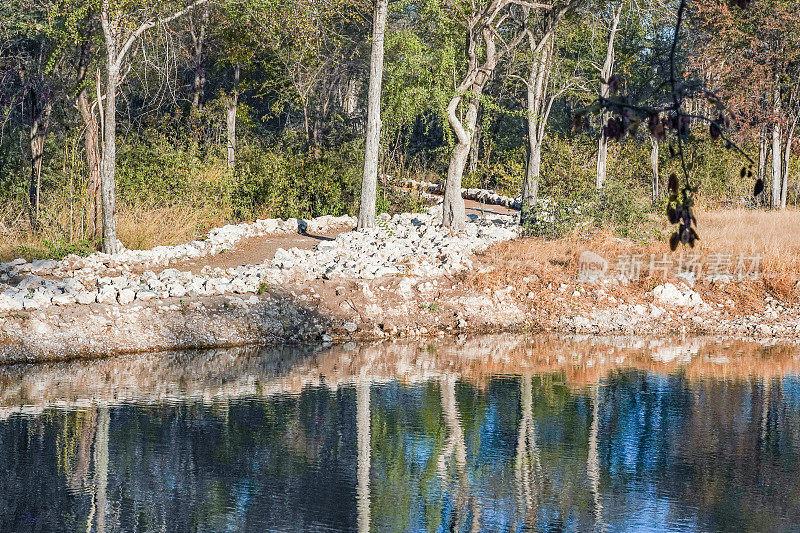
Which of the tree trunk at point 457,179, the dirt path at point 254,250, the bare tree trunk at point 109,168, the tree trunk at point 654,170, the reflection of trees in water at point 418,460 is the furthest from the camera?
the tree trunk at point 654,170

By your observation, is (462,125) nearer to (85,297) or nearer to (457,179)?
(457,179)

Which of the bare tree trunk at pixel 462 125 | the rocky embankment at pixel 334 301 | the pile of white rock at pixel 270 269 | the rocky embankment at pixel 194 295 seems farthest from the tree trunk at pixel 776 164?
the rocky embankment at pixel 194 295

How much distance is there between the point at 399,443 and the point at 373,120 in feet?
41.6

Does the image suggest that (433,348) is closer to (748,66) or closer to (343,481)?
(343,481)

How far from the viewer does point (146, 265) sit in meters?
16.9

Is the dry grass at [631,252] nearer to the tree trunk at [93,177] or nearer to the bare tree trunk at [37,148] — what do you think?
the tree trunk at [93,177]

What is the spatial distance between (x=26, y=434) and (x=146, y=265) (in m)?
8.24

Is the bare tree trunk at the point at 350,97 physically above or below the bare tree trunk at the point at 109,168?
above

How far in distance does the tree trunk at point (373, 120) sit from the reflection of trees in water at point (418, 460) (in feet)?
33.1

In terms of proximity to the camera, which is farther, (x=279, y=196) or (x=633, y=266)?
(x=279, y=196)

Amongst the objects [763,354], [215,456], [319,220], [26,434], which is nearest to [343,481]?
[215,456]

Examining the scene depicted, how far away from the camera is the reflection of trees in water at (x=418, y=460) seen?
6.87 meters

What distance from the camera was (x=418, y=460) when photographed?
8305mm

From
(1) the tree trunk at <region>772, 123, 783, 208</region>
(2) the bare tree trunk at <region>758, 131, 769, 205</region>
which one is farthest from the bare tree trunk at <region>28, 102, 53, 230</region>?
(2) the bare tree trunk at <region>758, 131, 769, 205</region>
